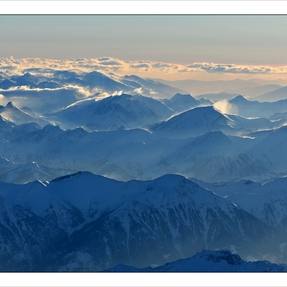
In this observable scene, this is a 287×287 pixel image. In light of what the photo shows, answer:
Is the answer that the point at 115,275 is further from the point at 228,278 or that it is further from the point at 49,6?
the point at 49,6

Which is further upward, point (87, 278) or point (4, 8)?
point (4, 8)

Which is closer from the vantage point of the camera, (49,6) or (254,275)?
(254,275)

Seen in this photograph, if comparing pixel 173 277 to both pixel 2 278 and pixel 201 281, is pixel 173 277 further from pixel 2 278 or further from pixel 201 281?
pixel 2 278

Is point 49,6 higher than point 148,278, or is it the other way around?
point 49,6

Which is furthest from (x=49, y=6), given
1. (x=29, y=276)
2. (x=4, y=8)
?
(x=29, y=276)

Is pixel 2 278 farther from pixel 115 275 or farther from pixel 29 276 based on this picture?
pixel 115 275

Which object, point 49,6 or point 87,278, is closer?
point 87,278

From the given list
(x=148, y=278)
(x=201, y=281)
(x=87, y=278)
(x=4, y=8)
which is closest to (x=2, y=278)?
(x=87, y=278)

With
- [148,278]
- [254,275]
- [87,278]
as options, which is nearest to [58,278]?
[87,278]
